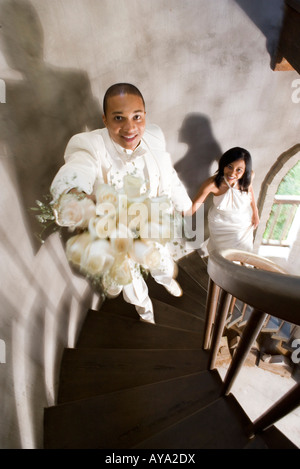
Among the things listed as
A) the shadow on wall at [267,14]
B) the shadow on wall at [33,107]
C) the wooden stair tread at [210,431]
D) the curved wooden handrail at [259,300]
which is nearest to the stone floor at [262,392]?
the wooden stair tread at [210,431]

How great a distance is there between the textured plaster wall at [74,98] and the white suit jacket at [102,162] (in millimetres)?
208

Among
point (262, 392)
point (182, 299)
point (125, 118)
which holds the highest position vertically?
point (125, 118)

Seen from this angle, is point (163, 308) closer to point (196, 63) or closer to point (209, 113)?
point (209, 113)

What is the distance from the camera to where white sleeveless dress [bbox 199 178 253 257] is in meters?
2.98

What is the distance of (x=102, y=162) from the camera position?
5.40 feet

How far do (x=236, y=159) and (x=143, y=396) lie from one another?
231cm

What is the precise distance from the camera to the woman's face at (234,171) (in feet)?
8.73

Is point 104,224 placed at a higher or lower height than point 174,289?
higher

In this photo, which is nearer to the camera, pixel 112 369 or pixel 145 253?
pixel 145 253

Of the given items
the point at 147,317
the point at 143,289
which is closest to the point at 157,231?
the point at 143,289

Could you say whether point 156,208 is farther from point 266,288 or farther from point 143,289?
point 143,289

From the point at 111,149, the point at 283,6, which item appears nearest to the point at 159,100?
the point at 111,149

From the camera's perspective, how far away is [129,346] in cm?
218

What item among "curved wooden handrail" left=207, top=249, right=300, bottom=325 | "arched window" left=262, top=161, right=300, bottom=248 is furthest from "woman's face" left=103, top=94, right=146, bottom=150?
"arched window" left=262, top=161, right=300, bottom=248
